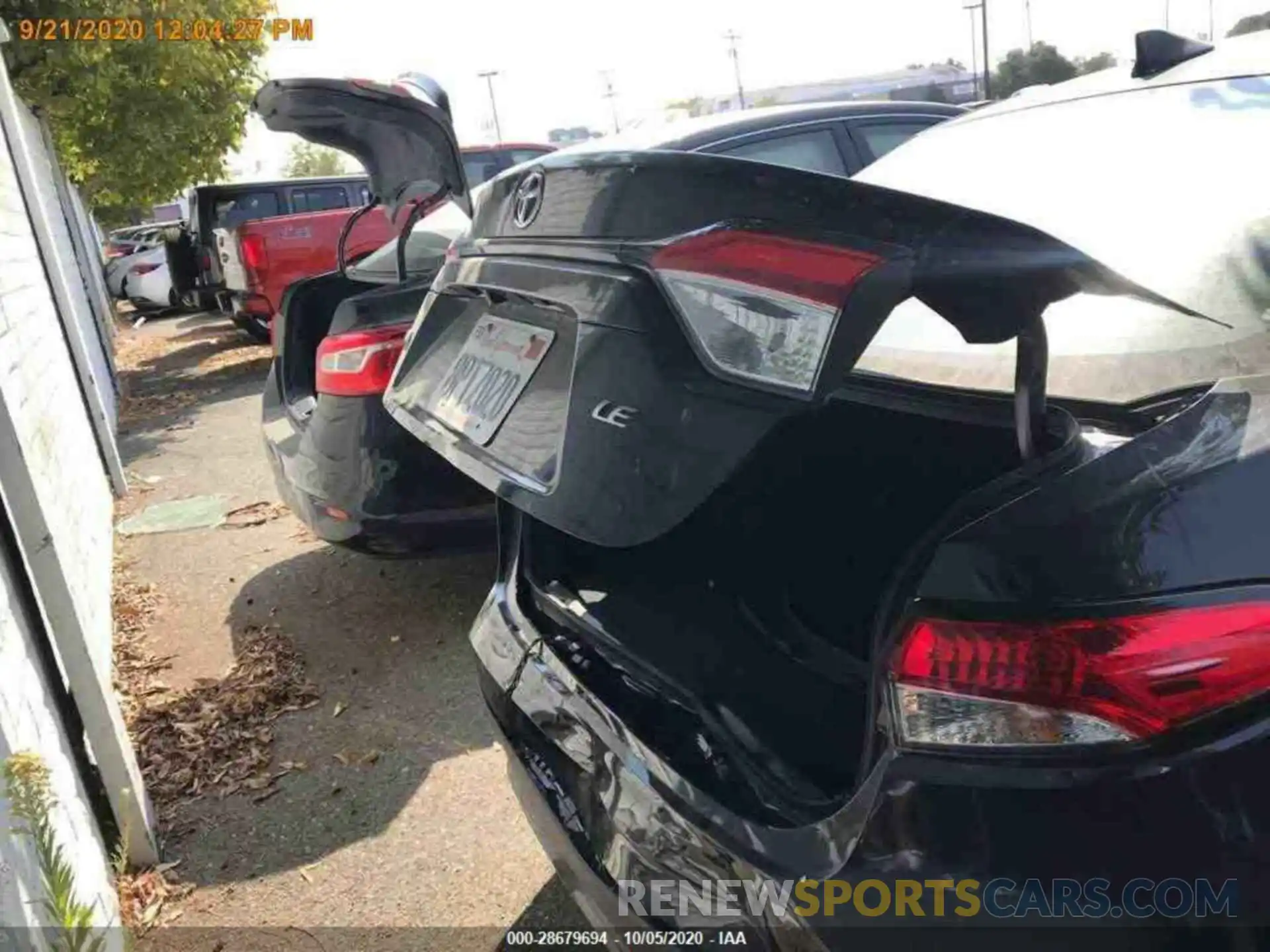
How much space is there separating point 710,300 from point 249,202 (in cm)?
1360

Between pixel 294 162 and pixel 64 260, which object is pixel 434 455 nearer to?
pixel 64 260

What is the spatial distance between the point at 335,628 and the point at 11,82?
23.1 ft

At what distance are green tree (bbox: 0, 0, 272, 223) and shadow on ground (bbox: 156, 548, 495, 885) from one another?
5.86 metres

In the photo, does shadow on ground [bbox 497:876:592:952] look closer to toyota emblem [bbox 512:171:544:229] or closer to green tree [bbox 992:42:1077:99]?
toyota emblem [bbox 512:171:544:229]

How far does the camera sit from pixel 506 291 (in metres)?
1.81

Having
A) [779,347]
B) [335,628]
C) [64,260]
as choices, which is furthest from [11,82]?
[779,347]

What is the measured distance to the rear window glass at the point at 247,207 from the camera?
523 inches

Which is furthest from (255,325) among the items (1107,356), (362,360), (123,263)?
(1107,356)

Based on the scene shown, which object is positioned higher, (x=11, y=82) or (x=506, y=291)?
(x=11, y=82)

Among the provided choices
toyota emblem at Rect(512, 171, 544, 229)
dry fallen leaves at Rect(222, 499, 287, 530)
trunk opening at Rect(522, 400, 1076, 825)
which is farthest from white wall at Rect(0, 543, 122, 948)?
dry fallen leaves at Rect(222, 499, 287, 530)

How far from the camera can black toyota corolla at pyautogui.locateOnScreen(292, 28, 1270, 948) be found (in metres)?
1.18

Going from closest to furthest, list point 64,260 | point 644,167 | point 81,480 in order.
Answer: point 644,167 < point 81,480 < point 64,260

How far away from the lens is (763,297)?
1.26 metres

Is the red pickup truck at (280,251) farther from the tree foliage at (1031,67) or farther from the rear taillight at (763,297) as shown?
the tree foliage at (1031,67)
